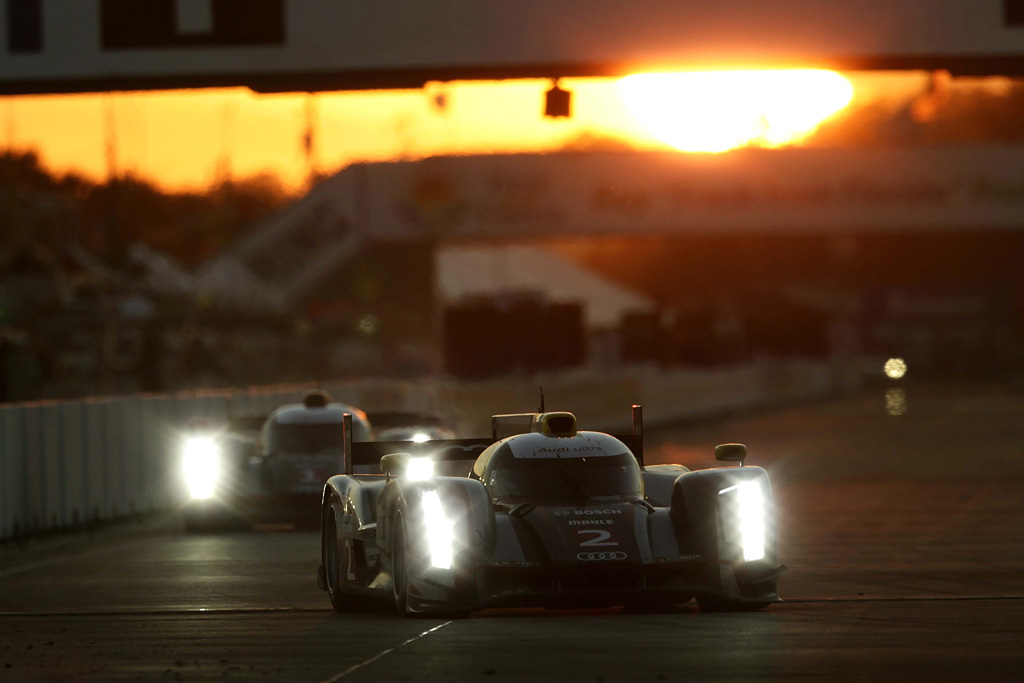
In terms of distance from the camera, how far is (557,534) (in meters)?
11.2

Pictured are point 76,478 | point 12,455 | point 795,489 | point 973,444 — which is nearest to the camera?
point 12,455

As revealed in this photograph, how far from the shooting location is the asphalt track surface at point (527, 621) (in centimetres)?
920

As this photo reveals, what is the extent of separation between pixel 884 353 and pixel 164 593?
298ft

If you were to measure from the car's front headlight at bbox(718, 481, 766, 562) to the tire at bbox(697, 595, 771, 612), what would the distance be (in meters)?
0.25

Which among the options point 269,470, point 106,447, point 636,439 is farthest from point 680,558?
point 106,447

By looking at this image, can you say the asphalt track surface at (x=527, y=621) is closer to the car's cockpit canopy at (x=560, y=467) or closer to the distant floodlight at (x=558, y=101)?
the car's cockpit canopy at (x=560, y=467)

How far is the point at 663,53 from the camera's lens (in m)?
18.7

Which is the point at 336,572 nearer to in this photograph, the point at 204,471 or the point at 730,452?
the point at 730,452

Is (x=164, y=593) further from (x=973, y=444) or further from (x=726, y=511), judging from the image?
(x=973, y=444)

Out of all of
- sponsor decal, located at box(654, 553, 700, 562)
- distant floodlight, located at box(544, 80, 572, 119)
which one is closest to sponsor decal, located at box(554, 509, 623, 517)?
sponsor decal, located at box(654, 553, 700, 562)

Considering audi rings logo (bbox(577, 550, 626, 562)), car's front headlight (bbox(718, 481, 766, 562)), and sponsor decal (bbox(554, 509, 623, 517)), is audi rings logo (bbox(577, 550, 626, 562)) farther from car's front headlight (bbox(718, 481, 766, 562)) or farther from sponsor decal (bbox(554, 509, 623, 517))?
car's front headlight (bbox(718, 481, 766, 562))

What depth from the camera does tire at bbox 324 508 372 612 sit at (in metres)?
12.2

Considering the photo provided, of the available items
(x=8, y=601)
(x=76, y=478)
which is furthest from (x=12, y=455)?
(x=8, y=601)

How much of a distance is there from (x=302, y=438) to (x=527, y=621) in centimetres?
839
